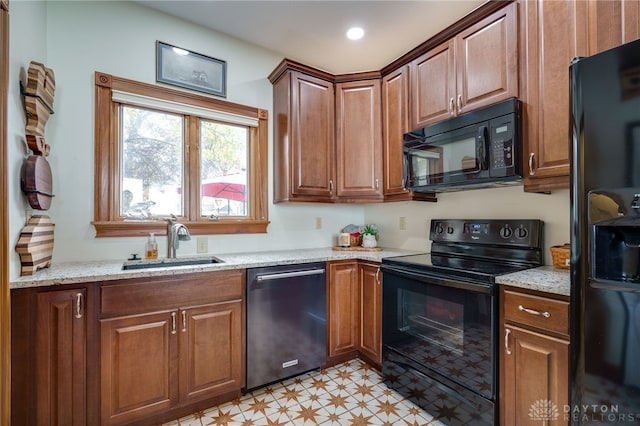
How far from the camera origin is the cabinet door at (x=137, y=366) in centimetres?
157

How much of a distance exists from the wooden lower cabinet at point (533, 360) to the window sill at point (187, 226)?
73.2 inches

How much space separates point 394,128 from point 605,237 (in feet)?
5.47

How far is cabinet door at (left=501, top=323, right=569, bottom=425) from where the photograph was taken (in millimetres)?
1294

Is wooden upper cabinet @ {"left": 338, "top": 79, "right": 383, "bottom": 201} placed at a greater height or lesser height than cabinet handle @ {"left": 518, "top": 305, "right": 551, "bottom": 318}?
greater

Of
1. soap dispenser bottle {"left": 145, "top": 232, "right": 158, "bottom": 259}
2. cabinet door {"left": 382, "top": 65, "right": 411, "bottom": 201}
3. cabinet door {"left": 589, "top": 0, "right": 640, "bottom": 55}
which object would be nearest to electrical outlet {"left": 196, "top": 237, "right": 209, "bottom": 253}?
soap dispenser bottle {"left": 145, "top": 232, "right": 158, "bottom": 259}

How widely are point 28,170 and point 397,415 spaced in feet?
7.90

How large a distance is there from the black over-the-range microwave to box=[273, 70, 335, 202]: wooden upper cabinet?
27.5 inches

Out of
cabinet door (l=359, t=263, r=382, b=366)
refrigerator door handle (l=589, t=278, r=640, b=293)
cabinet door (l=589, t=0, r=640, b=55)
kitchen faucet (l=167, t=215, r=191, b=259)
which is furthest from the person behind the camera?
cabinet door (l=359, t=263, r=382, b=366)

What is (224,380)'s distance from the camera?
1.88 meters

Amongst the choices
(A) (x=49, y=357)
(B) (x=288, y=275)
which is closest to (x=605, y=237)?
(B) (x=288, y=275)

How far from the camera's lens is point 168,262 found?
6.83ft

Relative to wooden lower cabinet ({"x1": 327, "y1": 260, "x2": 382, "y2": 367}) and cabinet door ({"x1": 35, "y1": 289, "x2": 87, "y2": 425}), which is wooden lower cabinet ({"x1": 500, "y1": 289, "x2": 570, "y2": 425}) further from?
cabinet door ({"x1": 35, "y1": 289, "x2": 87, "y2": 425})

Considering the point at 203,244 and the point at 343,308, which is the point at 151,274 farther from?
the point at 343,308

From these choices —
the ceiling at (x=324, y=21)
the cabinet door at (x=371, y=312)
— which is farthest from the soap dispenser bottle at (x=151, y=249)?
the ceiling at (x=324, y=21)
